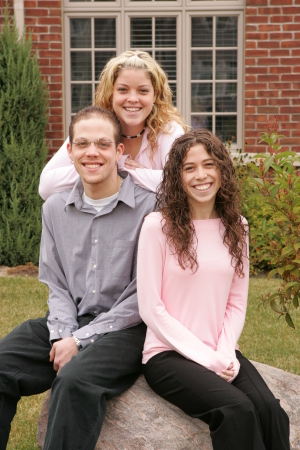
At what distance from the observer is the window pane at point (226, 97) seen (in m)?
9.17

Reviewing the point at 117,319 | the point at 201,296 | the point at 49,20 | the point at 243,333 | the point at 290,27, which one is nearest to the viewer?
the point at 201,296

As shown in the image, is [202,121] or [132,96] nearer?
[132,96]

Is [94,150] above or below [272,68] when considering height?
below

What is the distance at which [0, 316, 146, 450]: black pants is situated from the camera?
106 inches

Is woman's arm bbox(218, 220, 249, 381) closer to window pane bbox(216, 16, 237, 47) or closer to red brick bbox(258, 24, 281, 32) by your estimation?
red brick bbox(258, 24, 281, 32)

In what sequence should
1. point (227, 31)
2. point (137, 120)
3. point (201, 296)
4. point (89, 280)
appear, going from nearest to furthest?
point (201, 296)
point (89, 280)
point (137, 120)
point (227, 31)

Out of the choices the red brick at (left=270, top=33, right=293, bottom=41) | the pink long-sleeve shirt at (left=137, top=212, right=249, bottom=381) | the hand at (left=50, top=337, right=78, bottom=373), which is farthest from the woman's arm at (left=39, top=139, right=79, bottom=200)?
the red brick at (left=270, top=33, right=293, bottom=41)

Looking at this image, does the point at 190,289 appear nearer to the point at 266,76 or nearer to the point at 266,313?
the point at 266,313

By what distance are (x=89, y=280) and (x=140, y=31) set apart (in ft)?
21.0

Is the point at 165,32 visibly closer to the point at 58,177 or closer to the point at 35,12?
the point at 35,12

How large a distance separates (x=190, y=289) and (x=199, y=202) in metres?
0.40

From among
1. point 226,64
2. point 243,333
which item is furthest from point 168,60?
point 243,333

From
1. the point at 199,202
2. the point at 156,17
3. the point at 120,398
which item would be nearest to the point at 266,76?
the point at 156,17

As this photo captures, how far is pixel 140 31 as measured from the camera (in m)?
9.05
